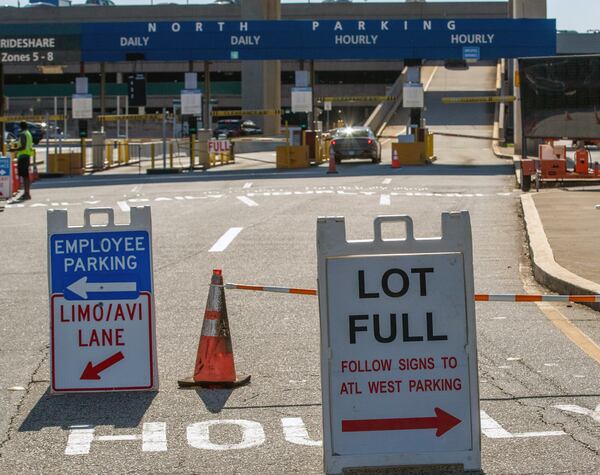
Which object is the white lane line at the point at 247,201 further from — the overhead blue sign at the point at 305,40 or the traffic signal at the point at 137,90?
the traffic signal at the point at 137,90

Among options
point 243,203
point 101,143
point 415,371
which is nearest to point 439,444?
point 415,371

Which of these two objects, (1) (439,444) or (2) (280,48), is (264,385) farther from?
(2) (280,48)

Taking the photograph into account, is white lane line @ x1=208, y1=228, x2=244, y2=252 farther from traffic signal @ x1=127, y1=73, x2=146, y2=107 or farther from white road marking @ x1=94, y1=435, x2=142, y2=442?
traffic signal @ x1=127, y1=73, x2=146, y2=107

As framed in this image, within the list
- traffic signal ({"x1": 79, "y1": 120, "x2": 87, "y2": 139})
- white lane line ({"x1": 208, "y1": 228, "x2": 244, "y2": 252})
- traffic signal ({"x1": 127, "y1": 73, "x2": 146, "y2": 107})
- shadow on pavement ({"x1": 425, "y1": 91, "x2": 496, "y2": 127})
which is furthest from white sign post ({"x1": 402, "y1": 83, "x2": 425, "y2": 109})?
shadow on pavement ({"x1": 425, "y1": 91, "x2": 496, "y2": 127})

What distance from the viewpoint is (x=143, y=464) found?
279 inches

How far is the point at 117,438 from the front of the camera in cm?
768

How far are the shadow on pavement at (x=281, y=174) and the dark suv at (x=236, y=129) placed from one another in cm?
3772

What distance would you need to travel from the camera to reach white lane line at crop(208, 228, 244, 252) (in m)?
19.1

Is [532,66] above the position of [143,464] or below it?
above

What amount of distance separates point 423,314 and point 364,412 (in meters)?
0.59

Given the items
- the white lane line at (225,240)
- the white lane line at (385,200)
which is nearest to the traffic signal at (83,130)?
the white lane line at (385,200)

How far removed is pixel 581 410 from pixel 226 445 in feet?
7.57

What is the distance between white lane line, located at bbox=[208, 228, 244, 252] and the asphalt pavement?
12 cm

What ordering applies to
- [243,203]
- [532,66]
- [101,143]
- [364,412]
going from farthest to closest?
[101,143] → [532,66] → [243,203] → [364,412]
